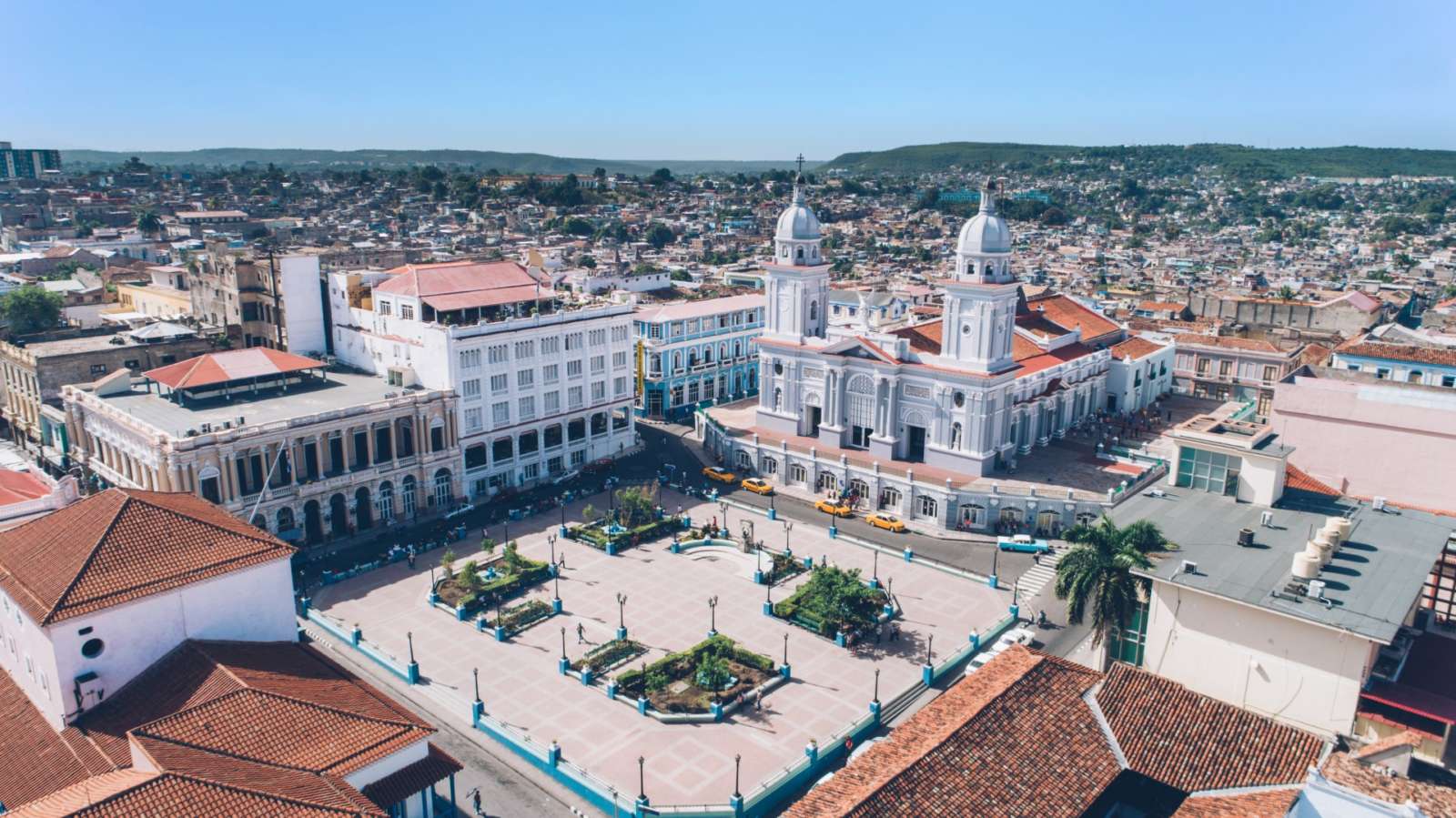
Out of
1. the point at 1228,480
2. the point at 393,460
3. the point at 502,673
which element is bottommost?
the point at 502,673

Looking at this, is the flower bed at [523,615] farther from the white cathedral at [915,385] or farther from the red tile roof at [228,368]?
the red tile roof at [228,368]

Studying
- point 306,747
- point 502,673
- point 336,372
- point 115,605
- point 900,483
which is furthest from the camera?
point 336,372

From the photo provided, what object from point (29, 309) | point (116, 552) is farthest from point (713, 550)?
point (29, 309)

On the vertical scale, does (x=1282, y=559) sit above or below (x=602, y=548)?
above

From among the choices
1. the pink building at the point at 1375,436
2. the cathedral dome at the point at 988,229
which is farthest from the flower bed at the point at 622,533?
the pink building at the point at 1375,436

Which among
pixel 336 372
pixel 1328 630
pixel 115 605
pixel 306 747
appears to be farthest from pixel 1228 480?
pixel 336 372

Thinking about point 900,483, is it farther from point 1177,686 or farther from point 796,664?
point 1177,686

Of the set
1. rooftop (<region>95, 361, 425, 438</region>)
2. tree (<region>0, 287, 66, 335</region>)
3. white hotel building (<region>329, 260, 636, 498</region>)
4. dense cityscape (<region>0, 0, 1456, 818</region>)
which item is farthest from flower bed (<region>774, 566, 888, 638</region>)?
tree (<region>0, 287, 66, 335</region>)
